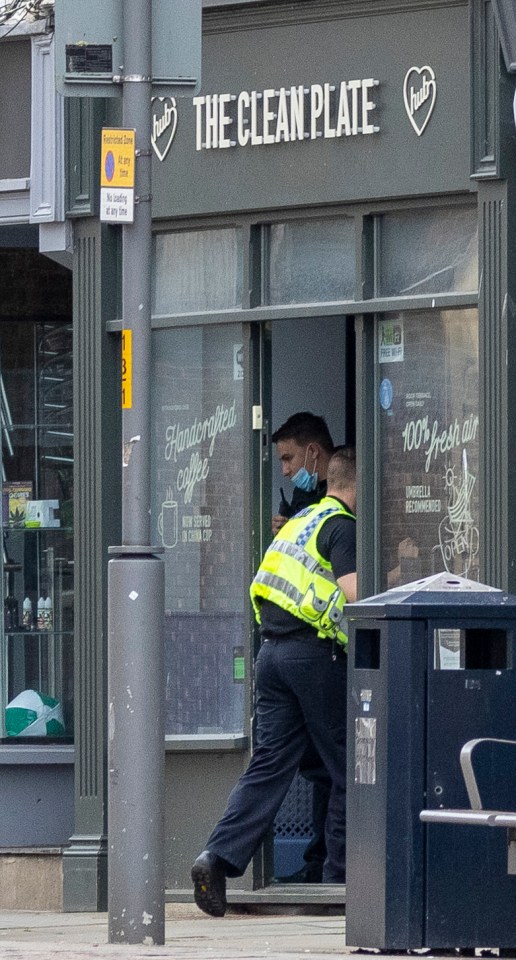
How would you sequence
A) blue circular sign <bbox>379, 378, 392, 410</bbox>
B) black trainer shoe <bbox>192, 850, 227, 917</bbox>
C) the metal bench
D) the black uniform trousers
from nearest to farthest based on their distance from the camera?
the metal bench, black trainer shoe <bbox>192, 850, 227, 917</bbox>, the black uniform trousers, blue circular sign <bbox>379, 378, 392, 410</bbox>

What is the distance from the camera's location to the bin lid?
670 centimetres

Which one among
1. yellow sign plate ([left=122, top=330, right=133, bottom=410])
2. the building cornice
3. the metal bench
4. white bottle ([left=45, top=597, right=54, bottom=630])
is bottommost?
the metal bench

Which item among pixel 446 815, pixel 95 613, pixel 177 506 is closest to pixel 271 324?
pixel 177 506

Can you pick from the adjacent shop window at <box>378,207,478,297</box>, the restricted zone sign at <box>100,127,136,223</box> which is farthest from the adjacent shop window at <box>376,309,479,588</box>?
the restricted zone sign at <box>100,127,136,223</box>

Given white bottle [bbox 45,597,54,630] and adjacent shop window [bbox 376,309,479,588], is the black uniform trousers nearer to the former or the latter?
adjacent shop window [bbox 376,309,479,588]

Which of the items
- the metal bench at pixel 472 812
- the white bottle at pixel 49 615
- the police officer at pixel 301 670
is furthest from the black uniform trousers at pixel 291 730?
the white bottle at pixel 49 615

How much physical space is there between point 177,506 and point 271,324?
1015mm

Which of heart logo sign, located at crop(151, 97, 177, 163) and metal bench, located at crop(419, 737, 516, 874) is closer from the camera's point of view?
metal bench, located at crop(419, 737, 516, 874)

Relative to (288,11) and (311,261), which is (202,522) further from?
(288,11)

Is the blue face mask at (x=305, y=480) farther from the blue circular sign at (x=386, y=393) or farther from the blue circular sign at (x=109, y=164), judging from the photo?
the blue circular sign at (x=109, y=164)

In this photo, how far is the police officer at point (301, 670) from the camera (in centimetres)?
844

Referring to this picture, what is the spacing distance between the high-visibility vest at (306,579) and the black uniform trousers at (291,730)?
0.36 feet

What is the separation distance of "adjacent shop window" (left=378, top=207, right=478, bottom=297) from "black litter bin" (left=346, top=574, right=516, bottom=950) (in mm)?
2437

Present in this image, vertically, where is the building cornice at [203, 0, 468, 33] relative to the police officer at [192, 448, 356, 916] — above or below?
above
